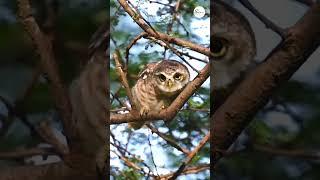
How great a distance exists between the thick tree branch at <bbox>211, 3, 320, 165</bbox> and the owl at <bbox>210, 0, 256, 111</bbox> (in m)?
0.07

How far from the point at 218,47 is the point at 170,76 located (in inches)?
4.9

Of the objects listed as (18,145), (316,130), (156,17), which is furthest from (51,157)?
(316,130)

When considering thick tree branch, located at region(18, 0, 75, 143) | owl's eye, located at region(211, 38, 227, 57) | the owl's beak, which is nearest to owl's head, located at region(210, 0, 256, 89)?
owl's eye, located at region(211, 38, 227, 57)

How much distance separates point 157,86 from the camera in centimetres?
106

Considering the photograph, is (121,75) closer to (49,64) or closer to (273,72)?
(49,64)

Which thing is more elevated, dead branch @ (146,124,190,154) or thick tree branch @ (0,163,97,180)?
dead branch @ (146,124,190,154)

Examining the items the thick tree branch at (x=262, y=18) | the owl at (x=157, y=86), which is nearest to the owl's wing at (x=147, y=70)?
the owl at (x=157, y=86)

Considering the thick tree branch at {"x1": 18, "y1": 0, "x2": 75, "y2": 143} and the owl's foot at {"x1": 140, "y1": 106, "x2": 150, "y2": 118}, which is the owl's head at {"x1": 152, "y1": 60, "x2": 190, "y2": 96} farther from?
the thick tree branch at {"x1": 18, "y1": 0, "x2": 75, "y2": 143}

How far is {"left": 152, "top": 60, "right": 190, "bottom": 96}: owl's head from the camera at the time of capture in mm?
990

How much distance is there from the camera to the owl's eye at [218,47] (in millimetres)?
957

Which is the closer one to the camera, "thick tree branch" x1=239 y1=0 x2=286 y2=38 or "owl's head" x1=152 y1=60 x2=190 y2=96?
"thick tree branch" x1=239 y1=0 x2=286 y2=38

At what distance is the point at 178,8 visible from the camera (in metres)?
1.00

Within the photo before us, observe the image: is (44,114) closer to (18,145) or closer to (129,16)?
(18,145)

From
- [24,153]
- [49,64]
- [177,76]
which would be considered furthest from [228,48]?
[24,153]
